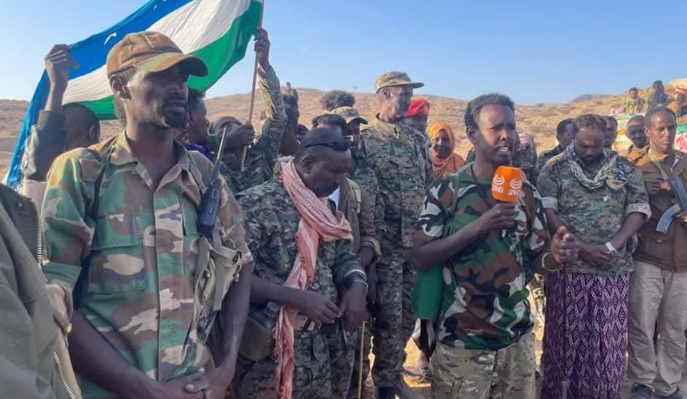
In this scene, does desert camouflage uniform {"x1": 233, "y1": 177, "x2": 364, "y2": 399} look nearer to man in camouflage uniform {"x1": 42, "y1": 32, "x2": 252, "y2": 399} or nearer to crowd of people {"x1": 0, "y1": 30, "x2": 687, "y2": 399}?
crowd of people {"x1": 0, "y1": 30, "x2": 687, "y2": 399}

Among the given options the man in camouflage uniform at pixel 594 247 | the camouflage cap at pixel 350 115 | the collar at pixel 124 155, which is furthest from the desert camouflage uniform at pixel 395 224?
the collar at pixel 124 155

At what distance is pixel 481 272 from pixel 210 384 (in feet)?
5.01

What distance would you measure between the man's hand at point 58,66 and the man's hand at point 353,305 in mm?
2121

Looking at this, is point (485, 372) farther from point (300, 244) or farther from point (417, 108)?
point (417, 108)

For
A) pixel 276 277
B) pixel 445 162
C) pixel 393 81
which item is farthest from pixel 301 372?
pixel 445 162

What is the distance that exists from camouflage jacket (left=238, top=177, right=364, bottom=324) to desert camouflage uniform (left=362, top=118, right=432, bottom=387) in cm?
167

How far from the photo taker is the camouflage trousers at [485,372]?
274cm

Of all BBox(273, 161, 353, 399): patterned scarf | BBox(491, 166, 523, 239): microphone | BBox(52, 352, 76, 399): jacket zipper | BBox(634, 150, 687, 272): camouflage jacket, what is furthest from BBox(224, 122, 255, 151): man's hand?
BBox(634, 150, 687, 272): camouflage jacket

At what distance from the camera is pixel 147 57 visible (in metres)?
1.91

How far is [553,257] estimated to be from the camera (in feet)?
9.49

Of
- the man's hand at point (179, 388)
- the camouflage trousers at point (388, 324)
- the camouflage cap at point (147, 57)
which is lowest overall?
the camouflage trousers at point (388, 324)

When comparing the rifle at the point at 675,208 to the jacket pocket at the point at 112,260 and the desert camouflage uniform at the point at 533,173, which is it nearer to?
the desert camouflage uniform at the point at 533,173

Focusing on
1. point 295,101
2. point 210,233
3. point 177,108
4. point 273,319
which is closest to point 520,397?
point 273,319

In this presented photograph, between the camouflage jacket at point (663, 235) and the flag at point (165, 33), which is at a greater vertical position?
the flag at point (165, 33)
